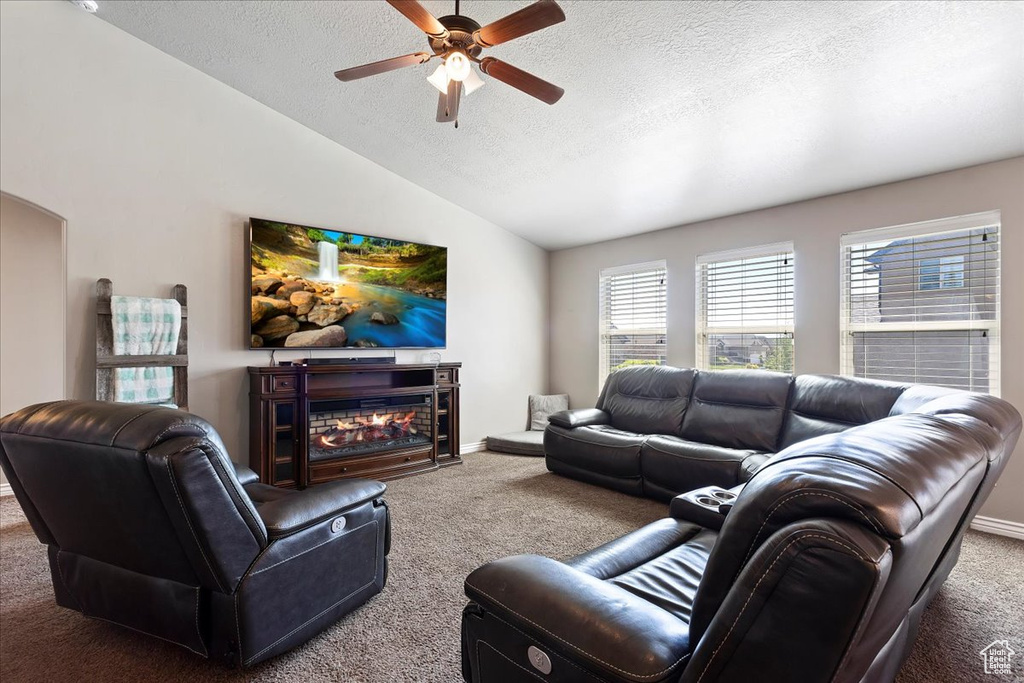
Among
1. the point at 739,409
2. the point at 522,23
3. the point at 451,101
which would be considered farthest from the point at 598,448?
the point at 522,23

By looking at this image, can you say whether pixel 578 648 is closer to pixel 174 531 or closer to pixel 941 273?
pixel 174 531

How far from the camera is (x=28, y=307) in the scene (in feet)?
13.5

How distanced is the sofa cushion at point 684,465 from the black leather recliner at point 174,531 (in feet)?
7.45

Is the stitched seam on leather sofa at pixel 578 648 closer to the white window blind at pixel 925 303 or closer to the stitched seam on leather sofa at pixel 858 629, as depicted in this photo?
the stitched seam on leather sofa at pixel 858 629

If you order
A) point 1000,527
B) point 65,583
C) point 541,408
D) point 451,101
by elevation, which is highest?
point 451,101

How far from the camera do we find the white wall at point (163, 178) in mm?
3121

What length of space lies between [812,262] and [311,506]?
4.15m

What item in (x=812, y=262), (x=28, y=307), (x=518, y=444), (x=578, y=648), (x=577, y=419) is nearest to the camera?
(x=578, y=648)

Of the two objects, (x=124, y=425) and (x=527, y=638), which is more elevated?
(x=124, y=425)

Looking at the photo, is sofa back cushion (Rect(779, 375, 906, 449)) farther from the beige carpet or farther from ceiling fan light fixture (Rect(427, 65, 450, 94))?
ceiling fan light fixture (Rect(427, 65, 450, 94))

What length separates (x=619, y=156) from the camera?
3740mm

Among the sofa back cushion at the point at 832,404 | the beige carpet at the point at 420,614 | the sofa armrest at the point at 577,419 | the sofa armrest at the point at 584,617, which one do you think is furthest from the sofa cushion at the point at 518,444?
the sofa armrest at the point at 584,617

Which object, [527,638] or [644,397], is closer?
[527,638]

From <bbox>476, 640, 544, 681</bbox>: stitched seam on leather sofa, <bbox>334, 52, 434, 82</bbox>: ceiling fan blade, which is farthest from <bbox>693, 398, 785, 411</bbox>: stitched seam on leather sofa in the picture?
<bbox>334, 52, 434, 82</bbox>: ceiling fan blade
